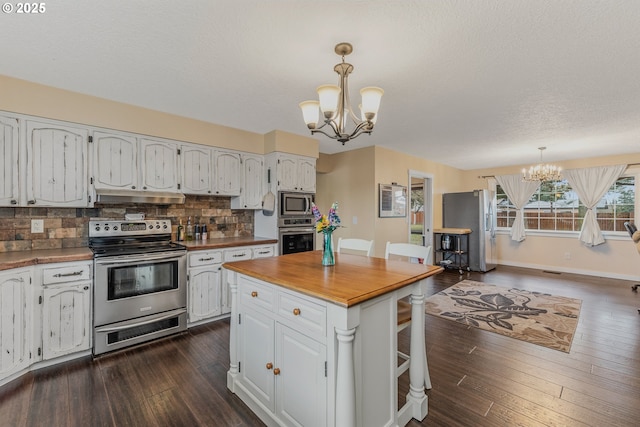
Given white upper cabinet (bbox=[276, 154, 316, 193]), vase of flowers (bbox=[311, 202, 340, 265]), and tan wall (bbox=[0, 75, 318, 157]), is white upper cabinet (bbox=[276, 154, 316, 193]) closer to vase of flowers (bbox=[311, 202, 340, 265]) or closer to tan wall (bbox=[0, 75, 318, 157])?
tan wall (bbox=[0, 75, 318, 157])

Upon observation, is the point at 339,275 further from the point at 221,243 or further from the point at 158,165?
the point at 158,165

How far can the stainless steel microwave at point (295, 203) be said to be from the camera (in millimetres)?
4035

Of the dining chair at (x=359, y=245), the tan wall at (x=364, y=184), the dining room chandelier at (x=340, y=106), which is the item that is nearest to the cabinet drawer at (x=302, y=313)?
the dining room chandelier at (x=340, y=106)

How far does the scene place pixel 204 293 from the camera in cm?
328

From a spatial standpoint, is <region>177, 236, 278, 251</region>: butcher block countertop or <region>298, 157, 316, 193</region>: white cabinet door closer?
<region>177, 236, 278, 251</region>: butcher block countertop

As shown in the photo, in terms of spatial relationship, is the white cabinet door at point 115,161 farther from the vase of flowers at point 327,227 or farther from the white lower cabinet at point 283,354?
the vase of flowers at point 327,227

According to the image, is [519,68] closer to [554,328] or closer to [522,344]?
[522,344]

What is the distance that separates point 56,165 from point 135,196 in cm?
68

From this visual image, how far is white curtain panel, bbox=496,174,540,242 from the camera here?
6.52 meters

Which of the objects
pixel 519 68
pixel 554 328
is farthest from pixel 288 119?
pixel 554 328

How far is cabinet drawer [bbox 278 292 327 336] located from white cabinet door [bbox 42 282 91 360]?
2.07 m

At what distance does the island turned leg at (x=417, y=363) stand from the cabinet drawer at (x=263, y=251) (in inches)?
93.4

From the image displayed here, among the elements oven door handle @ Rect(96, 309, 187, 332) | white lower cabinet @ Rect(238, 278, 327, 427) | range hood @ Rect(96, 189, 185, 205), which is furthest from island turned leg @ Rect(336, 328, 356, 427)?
range hood @ Rect(96, 189, 185, 205)

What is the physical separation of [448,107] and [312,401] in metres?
3.09
